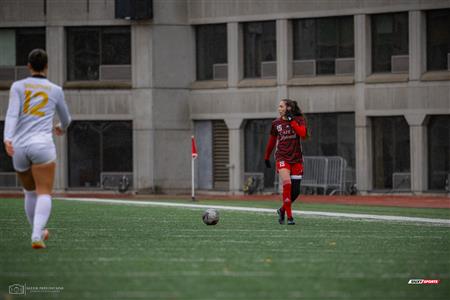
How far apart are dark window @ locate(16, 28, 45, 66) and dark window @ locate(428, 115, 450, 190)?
49.7ft

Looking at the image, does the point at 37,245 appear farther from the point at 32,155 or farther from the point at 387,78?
the point at 387,78

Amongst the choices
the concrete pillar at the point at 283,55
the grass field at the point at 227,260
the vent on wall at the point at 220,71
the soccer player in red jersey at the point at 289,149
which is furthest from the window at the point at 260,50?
the grass field at the point at 227,260

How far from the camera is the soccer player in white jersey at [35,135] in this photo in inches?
508

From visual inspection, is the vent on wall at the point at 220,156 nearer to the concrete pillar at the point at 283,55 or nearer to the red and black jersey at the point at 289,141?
the concrete pillar at the point at 283,55

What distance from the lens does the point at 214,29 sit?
144ft

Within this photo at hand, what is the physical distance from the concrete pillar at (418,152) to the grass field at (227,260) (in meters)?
20.9

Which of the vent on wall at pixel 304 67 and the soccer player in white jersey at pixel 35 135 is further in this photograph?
the vent on wall at pixel 304 67

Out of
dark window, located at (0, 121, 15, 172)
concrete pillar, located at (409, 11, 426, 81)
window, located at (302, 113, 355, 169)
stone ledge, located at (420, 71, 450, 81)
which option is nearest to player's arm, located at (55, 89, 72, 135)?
stone ledge, located at (420, 71, 450, 81)

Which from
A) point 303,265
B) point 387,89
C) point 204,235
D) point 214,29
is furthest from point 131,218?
point 214,29

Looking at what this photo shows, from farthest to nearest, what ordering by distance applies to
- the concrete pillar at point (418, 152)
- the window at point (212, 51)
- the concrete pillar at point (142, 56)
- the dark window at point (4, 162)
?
the dark window at point (4, 162) → the window at point (212, 51) → the concrete pillar at point (142, 56) → the concrete pillar at point (418, 152)

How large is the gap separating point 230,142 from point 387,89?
635 centimetres

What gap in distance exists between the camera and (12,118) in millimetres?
12914

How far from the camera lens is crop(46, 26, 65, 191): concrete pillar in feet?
146

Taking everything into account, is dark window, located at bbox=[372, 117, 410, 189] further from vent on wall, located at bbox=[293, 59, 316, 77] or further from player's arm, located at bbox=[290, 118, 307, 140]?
player's arm, located at bbox=[290, 118, 307, 140]
